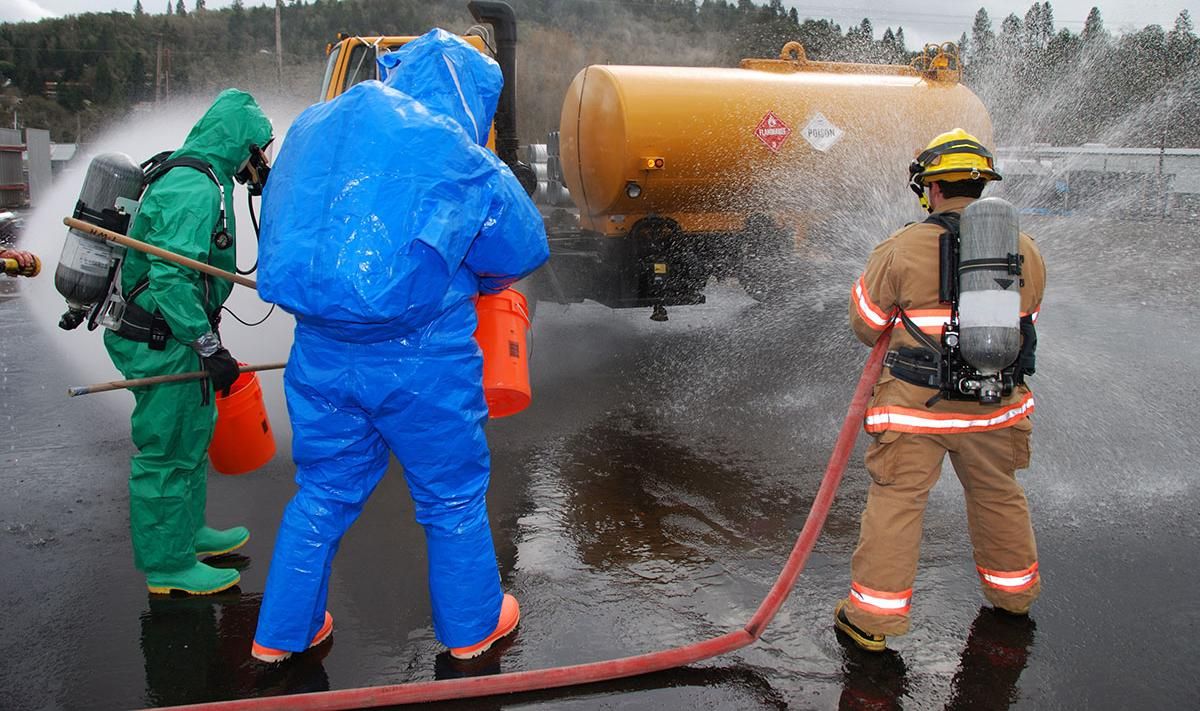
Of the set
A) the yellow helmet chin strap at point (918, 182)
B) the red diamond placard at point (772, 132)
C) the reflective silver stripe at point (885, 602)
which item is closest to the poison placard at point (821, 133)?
the red diamond placard at point (772, 132)

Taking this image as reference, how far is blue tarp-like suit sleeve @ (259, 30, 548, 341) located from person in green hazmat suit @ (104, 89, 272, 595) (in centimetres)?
62

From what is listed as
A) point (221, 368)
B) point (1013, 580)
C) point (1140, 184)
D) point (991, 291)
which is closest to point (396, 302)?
point (221, 368)

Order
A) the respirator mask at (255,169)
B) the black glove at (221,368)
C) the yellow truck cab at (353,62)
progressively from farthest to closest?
the yellow truck cab at (353,62) → the respirator mask at (255,169) → the black glove at (221,368)

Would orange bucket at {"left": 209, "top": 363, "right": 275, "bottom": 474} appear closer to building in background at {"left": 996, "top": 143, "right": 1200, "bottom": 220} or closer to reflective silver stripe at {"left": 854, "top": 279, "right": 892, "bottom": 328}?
reflective silver stripe at {"left": 854, "top": 279, "right": 892, "bottom": 328}

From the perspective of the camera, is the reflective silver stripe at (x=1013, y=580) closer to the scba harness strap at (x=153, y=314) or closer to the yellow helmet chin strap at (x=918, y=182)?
the yellow helmet chin strap at (x=918, y=182)

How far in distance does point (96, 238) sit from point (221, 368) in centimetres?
70

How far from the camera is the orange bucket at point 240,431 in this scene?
12.2 ft

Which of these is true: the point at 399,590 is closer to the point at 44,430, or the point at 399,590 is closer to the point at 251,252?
the point at 44,430

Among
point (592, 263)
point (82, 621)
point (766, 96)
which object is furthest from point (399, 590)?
point (766, 96)

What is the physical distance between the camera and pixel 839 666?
2.85m

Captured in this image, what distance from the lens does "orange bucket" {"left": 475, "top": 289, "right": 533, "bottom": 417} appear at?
3086 mm

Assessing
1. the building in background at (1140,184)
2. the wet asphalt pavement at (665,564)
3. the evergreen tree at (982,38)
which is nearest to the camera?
the wet asphalt pavement at (665,564)

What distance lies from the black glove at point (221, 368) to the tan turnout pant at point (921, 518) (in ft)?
7.53

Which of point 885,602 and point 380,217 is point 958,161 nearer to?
point 885,602
